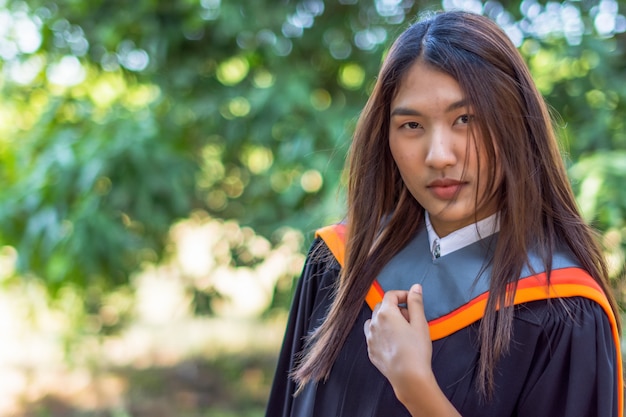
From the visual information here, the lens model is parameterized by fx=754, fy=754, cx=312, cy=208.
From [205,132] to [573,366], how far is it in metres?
2.90

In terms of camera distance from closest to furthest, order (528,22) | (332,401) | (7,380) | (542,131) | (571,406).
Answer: (571,406), (542,131), (332,401), (528,22), (7,380)

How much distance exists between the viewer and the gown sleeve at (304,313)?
1.74m

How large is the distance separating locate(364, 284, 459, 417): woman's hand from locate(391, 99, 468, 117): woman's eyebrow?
323 mm

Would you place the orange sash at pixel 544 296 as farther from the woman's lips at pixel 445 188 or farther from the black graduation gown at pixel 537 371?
the woman's lips at pixel 445 188

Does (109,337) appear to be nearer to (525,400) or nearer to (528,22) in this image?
(528,22)

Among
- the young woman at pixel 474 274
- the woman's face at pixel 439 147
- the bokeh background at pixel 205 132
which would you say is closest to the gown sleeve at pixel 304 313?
the young woman at pixel 474 274

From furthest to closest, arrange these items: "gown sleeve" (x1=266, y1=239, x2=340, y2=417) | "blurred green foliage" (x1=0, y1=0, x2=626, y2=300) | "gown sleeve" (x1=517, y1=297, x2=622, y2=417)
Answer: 1. "blurred green foliage" (x1=0, y1=0, x2=626, y2=300)
2. "gown sleeve" (x1=266, y1=239, x2=340, y2=417)
3. "gown sleeve" (x1=517, y1=297, x2=622, y2=417)

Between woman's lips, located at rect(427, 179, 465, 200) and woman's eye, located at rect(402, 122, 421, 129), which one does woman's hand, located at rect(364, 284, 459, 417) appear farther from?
woman's eye, located at rect(402, 122, 421, 129)

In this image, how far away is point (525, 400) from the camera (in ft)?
4.38

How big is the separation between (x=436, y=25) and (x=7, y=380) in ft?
18.2

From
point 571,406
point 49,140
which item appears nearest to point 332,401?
point 571,406

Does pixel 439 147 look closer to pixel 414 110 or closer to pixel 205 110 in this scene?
pixel 414 110

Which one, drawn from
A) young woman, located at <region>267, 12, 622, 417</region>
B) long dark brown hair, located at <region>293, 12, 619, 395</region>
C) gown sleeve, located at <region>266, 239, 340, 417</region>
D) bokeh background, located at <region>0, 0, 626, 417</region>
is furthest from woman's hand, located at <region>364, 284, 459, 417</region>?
bokeh background, located at <region>0, 0, 626, 417</region>

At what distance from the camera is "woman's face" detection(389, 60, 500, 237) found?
1.37 meters
